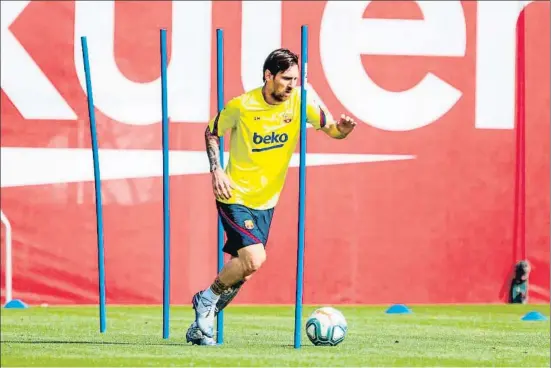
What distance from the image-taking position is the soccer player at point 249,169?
7012 millimetres

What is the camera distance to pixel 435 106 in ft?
38.3

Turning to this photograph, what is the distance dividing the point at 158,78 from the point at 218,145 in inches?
169

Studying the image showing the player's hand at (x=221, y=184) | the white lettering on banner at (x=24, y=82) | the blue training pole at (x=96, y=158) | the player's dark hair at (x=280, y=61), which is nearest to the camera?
the player's dark hair at (x=280, y=61)

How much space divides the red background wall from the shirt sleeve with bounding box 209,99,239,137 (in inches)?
165

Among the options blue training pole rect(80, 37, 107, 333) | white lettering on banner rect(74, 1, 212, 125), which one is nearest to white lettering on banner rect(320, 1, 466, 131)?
white lettering on banner rect(74, 1, 212, 125)

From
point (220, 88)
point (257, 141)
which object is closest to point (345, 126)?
point (257, 141)

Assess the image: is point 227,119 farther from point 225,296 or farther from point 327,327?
point 327,327

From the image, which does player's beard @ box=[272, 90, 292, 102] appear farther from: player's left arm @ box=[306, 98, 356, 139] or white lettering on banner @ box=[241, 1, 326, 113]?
white lettering on banner @ box=[241, 1, 326, 113]

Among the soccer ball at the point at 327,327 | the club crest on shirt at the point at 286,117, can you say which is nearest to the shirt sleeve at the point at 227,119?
the club crest on shirt at the point at 286,117

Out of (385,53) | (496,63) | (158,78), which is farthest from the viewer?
(496,63)

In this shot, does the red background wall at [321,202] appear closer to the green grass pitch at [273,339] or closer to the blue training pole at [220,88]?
the green grass pitch at [273,339]

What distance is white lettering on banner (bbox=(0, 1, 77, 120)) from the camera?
11.1 metres

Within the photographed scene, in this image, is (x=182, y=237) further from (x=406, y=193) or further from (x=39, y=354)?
(x=39, y=354)

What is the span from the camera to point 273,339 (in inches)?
314
